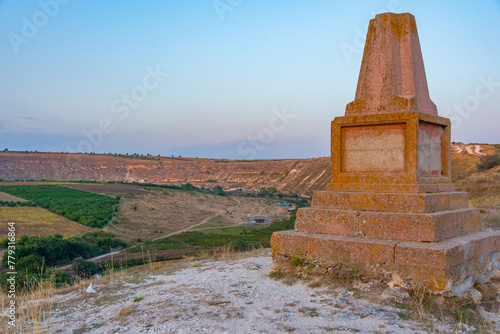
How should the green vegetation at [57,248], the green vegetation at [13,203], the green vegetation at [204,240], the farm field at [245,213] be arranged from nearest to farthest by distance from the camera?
the green vegetation at [57,248] < the green vegetation at [204,240] < the green vegetation at [13,203] < the farm field at [245,213]

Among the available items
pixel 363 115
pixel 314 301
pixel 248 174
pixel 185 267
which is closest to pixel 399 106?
pixel 363 115

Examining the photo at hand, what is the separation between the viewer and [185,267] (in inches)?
288

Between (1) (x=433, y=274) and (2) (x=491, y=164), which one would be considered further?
(2) (x=491, y=164)

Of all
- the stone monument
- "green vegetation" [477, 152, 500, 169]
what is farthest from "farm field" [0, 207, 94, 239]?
"green vegetation" [477, 152, 500, 169]

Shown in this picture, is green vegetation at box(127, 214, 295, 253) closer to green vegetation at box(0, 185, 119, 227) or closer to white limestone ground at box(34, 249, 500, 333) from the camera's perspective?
green vegetation at box(0, 185, 119, 227)

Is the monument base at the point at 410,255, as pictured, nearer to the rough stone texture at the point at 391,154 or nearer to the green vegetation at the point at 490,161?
the rough stone texture at the point at 391,154

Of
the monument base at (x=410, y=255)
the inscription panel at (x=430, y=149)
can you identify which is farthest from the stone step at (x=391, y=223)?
the inscription panel at (x=430, y=149)

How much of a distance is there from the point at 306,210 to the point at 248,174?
93.9 m

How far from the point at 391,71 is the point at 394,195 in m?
2.02

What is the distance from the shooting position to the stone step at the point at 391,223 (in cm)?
500

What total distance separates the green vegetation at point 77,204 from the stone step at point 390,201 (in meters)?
30.3

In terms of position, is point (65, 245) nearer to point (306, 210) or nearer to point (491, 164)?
point (306, 210)

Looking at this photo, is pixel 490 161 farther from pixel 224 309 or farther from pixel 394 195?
→ pixel 224 309

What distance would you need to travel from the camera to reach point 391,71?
6.07 metres
